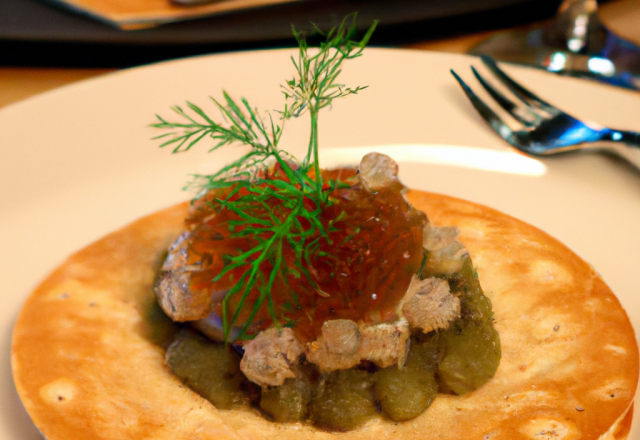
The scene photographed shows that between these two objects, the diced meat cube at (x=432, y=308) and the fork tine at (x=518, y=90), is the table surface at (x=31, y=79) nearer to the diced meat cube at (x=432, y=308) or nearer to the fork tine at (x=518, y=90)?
the fork tine at (x=518, y=90)

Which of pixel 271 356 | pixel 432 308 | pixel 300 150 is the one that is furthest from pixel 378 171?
pixel 300 150

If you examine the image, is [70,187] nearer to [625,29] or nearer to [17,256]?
[17,256]

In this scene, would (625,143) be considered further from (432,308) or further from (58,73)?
(58,73)

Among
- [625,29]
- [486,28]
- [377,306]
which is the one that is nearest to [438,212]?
[377,306]

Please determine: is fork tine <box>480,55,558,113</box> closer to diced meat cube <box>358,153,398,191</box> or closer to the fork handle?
the fork handle

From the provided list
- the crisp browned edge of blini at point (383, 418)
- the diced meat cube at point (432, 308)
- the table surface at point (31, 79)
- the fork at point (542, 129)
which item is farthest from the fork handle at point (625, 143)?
the table surface at point (31, 79)

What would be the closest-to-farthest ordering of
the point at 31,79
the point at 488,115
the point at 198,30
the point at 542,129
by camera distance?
the point at 542,129, the point at 488,115, the point at 31,79, the point at 198,30
